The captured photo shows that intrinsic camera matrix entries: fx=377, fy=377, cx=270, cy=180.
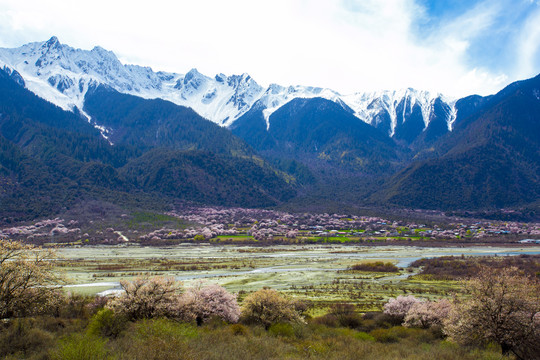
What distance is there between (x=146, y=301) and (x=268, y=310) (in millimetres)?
10049

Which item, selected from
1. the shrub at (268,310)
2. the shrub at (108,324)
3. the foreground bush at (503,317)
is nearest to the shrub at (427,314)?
the foreground bush at (503,317)

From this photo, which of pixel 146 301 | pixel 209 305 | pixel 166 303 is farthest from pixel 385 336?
pixel 146 301

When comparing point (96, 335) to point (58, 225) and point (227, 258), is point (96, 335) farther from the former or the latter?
point (58, 225)

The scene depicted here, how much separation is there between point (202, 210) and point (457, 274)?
137 meters

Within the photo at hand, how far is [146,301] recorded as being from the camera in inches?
1164

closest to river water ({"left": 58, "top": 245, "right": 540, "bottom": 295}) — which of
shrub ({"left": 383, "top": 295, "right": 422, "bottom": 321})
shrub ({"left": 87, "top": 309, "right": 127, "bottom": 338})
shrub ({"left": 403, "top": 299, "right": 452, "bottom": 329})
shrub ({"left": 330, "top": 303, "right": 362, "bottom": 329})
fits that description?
shrub ({"left": 87, "top": 309, "right": 127, "bottom": 338})

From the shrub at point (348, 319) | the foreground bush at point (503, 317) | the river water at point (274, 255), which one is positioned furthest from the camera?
the river water at point (274, 255)

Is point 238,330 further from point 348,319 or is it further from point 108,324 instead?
point 348,319

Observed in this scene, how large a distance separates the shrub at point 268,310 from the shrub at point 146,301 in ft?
21.4

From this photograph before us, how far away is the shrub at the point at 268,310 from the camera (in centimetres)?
3186

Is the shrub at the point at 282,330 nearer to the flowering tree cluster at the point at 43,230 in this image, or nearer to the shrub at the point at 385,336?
the shrub at the point at 385,336

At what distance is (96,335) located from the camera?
1022 inches

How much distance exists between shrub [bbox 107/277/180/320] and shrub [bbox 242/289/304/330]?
6525 millimetres

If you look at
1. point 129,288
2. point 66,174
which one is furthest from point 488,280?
point 66,174
